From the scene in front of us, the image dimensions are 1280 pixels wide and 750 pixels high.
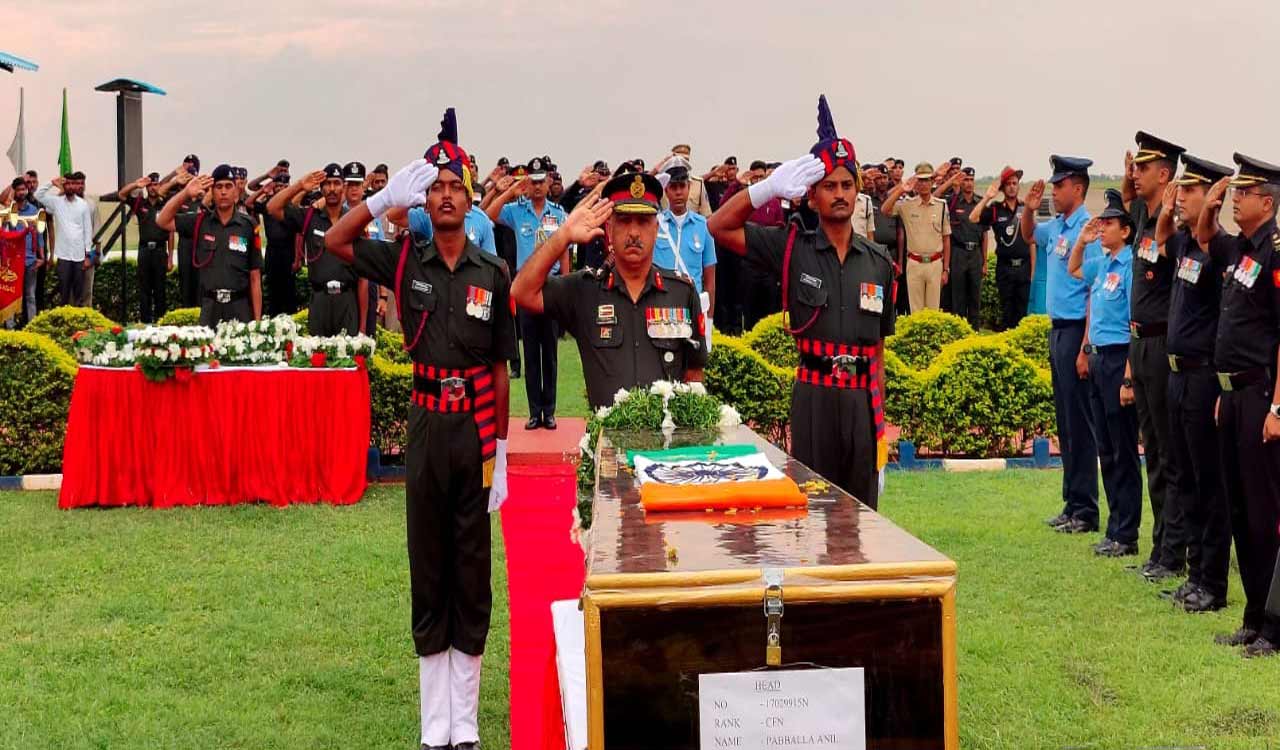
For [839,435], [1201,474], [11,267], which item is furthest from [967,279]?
[839,435]

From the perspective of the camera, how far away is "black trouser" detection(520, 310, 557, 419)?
40.3 ft

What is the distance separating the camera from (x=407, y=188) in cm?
538

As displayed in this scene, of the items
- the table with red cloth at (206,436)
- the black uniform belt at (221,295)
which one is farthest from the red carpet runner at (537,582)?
A: the black uniform belt at (221,295)

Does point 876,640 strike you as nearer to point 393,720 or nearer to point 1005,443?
point 393,720

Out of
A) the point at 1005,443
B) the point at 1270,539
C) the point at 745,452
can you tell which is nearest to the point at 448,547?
the point at 745,452

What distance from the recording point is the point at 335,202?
1278 centimetres

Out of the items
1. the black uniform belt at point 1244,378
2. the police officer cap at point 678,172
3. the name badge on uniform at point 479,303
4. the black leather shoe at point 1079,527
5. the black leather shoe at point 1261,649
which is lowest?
the black leather shoe at point 1261,649

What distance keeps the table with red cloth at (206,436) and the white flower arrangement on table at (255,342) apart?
164mm

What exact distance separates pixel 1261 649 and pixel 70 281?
57.6 ft

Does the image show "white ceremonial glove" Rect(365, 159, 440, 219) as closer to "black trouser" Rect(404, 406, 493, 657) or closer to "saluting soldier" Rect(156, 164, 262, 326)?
"black trouser" Rect(404, 406, 493, 657)

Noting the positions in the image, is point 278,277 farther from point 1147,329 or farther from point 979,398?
point 1147,329

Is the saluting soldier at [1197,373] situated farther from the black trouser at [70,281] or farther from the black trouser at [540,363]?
the black trouser at [70,281]

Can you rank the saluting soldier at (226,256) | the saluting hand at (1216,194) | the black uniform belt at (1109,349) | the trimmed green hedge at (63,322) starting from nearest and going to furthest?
the saluting hand at (1216,194), the black uniform belt at (1109,349), the saluting soldier at (226,256), the trimmed green hedge at (63,322)

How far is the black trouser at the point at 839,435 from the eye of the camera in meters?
6.34
